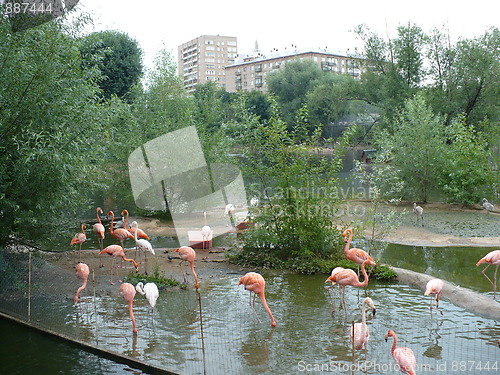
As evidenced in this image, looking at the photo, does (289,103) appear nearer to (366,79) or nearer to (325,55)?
(366,79)

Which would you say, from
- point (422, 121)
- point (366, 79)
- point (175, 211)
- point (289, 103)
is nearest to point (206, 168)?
point (175, 211)

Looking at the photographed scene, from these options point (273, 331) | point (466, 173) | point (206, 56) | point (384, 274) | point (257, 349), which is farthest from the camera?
point (206, 56)

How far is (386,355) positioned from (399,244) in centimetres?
716

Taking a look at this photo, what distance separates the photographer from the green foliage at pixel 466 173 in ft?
58.7

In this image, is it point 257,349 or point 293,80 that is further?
point 293,80

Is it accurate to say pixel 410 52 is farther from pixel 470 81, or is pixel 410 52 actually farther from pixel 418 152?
pixel 418 152

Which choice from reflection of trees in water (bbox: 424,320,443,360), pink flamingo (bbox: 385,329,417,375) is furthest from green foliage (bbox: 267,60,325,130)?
pink flamingo (bbox: 385,329,417,375)

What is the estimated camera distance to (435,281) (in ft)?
23.7

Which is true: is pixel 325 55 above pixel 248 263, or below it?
above

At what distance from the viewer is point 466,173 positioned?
18.1 metres

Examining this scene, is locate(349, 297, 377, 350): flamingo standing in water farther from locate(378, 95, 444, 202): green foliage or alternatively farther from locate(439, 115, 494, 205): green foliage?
locate(439, 115, 494, 205): green foliage

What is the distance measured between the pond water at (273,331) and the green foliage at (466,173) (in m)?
10.7

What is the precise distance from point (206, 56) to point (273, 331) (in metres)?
101

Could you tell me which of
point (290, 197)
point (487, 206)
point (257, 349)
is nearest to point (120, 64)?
point (487, 206)
